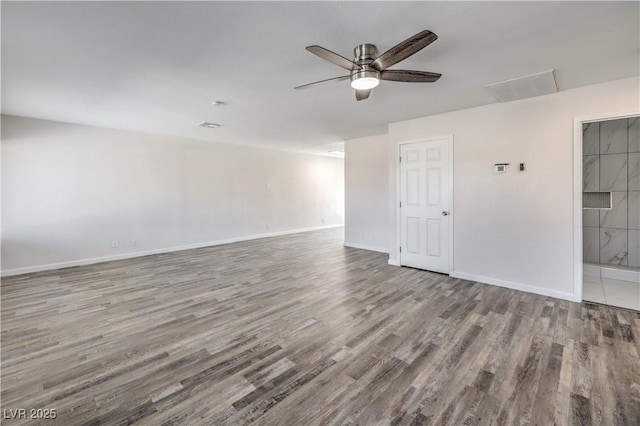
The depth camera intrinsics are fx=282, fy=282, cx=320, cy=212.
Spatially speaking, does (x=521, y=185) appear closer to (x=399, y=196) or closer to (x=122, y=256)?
(x=399, y=196)

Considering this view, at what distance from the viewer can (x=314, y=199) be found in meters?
9.35

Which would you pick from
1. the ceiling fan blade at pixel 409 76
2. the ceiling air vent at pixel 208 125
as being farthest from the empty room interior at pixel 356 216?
the ceiling air vent at pixel 208 125

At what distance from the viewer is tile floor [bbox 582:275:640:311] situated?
331 centimetres

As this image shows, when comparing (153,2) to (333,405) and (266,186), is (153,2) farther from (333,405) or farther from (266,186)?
(266,186)

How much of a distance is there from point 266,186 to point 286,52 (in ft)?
19.0

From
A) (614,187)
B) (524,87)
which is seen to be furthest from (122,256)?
(614,187)

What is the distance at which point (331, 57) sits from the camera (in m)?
2.07

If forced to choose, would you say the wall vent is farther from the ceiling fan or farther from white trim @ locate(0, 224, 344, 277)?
white trim @ locate(0, 224, 344, 277)

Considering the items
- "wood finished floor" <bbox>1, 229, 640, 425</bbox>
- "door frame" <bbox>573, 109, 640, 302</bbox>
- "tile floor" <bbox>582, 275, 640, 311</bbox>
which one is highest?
"door frame" <bbox>573, 109, 640, 302</bbox>

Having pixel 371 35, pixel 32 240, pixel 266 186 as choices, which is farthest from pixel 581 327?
pixel 32 240

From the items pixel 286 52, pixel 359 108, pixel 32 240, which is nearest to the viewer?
pixel 286 52

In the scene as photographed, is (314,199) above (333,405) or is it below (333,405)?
above

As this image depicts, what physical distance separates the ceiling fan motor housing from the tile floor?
12.2 feet

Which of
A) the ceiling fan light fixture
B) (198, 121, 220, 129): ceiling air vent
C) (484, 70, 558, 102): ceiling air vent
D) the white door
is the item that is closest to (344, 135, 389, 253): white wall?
Answer: the white door
